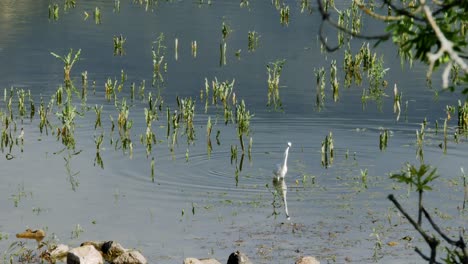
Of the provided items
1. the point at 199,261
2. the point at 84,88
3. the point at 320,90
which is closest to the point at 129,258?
the point at 199,261

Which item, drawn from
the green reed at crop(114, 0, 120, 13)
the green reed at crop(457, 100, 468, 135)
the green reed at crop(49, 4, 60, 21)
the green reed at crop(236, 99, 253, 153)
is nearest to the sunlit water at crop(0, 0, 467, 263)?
the green reed at crop(236, 99, 253, 153)

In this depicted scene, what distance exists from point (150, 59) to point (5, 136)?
13768 millimetres

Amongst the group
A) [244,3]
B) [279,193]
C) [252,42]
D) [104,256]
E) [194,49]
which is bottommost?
[104,256]

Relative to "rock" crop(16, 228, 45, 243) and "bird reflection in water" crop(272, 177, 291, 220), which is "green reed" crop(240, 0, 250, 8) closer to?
"bird reflection in water" crop(272, 177, 291, 220)

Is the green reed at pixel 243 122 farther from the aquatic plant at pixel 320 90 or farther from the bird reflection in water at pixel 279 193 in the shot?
the aquatic plant at pixel 320 90

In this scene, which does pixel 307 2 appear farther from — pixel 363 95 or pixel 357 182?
pixel 357 182

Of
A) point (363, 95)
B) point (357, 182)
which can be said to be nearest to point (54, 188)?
point (357, 182)

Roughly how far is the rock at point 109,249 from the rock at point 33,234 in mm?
1227

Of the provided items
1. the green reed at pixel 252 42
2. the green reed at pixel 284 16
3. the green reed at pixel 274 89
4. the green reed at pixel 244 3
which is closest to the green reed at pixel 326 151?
the green reed at pixel 274 89

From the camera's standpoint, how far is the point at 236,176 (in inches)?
807

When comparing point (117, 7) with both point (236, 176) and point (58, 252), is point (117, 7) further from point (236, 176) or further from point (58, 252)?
point (58, 252)

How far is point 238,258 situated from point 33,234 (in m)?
3.60

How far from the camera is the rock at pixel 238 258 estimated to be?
1485 centimetres

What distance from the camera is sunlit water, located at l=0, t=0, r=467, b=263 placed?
55.6 ft
